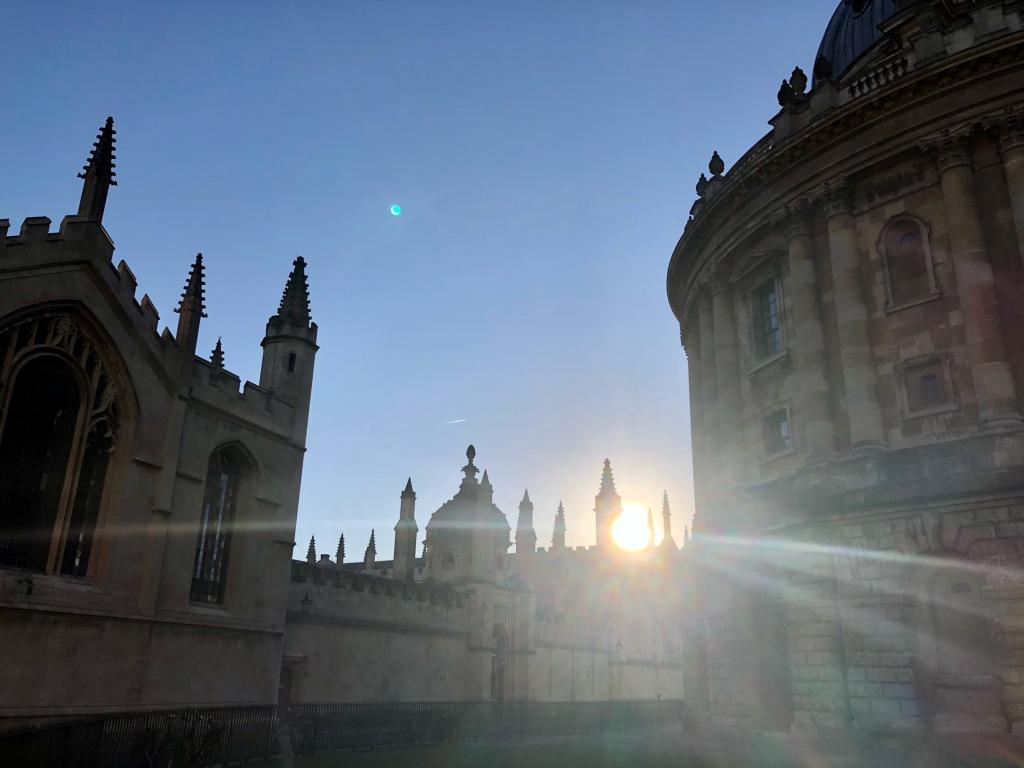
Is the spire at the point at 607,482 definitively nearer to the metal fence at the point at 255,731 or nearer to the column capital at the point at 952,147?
the metal fence at the point at 255,731

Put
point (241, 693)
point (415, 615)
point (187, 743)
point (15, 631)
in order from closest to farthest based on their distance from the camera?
point (187, 743)
point (15, 631)
point (241, 693)
point (415, 615)

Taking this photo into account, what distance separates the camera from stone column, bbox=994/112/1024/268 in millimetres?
19141

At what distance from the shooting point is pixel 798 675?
1948cm

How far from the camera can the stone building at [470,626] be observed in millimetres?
31281

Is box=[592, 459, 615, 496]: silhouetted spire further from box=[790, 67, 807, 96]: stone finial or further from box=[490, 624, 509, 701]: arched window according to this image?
box=[790, 67, 807, 96]: stone finial

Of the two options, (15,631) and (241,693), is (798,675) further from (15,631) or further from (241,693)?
(15,631)

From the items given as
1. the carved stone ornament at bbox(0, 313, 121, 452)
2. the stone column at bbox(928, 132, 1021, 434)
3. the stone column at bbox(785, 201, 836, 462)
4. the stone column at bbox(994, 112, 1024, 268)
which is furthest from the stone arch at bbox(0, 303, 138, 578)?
the stone column at bbox(994, 112, 1024, 268)

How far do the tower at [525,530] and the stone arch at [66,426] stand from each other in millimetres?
45548

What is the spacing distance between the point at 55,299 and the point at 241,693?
1179 centimetres

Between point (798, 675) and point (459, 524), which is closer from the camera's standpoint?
point (798, 675)

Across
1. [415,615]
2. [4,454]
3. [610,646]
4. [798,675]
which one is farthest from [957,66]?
[610,646]

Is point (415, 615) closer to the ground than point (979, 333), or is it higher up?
closer to the ground

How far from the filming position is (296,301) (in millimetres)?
30281

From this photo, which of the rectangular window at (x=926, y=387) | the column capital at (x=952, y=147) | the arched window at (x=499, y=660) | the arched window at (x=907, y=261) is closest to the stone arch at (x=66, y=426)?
the rectangular window at (x=926, y=387)
